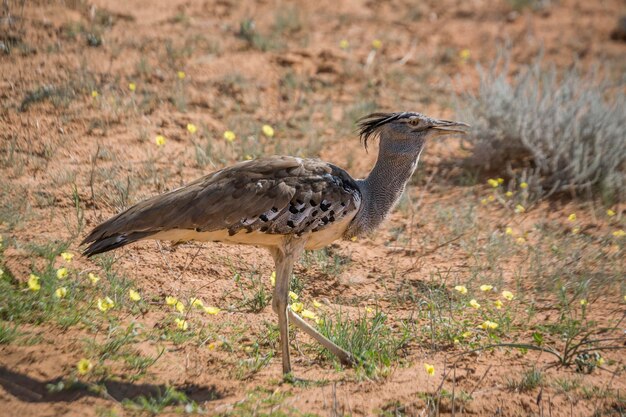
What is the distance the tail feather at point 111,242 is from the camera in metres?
3.96

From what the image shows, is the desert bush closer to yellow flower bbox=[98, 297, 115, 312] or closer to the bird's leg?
the bird's leg

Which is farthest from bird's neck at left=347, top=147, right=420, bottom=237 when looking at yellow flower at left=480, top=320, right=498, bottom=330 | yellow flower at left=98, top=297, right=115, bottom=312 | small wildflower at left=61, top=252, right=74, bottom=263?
small wildflower at left=61, top=252, right=74, bottom=263

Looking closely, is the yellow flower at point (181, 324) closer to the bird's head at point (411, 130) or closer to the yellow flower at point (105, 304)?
the yellow flower at point (105, 304)

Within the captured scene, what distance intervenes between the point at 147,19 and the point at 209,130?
7.34 ft

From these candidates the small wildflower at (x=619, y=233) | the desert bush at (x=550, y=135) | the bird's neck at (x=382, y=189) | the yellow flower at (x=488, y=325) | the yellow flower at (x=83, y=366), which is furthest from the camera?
the desert bush at (x=550, y=135)

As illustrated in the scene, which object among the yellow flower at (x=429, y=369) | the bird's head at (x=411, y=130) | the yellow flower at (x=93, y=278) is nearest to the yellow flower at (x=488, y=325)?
the yellow flower at (x=429, y=369)

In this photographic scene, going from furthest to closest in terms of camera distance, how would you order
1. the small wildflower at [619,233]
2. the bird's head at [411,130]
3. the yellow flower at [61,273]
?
1. the small wildflower at [619,233]
2. the bird's head at [411,130]
3. the yellow flower at [61,273]

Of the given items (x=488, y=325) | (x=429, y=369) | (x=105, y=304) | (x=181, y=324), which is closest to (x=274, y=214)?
(x=181, y=324)

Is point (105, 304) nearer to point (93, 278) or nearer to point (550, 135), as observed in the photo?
point (93, 278)

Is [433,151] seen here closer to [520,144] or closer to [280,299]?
[520,144]

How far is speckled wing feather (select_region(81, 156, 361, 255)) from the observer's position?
4066mm

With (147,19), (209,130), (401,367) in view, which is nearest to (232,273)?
(401,367)

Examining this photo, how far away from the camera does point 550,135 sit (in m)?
6.77

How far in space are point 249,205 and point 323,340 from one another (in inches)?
33.9
